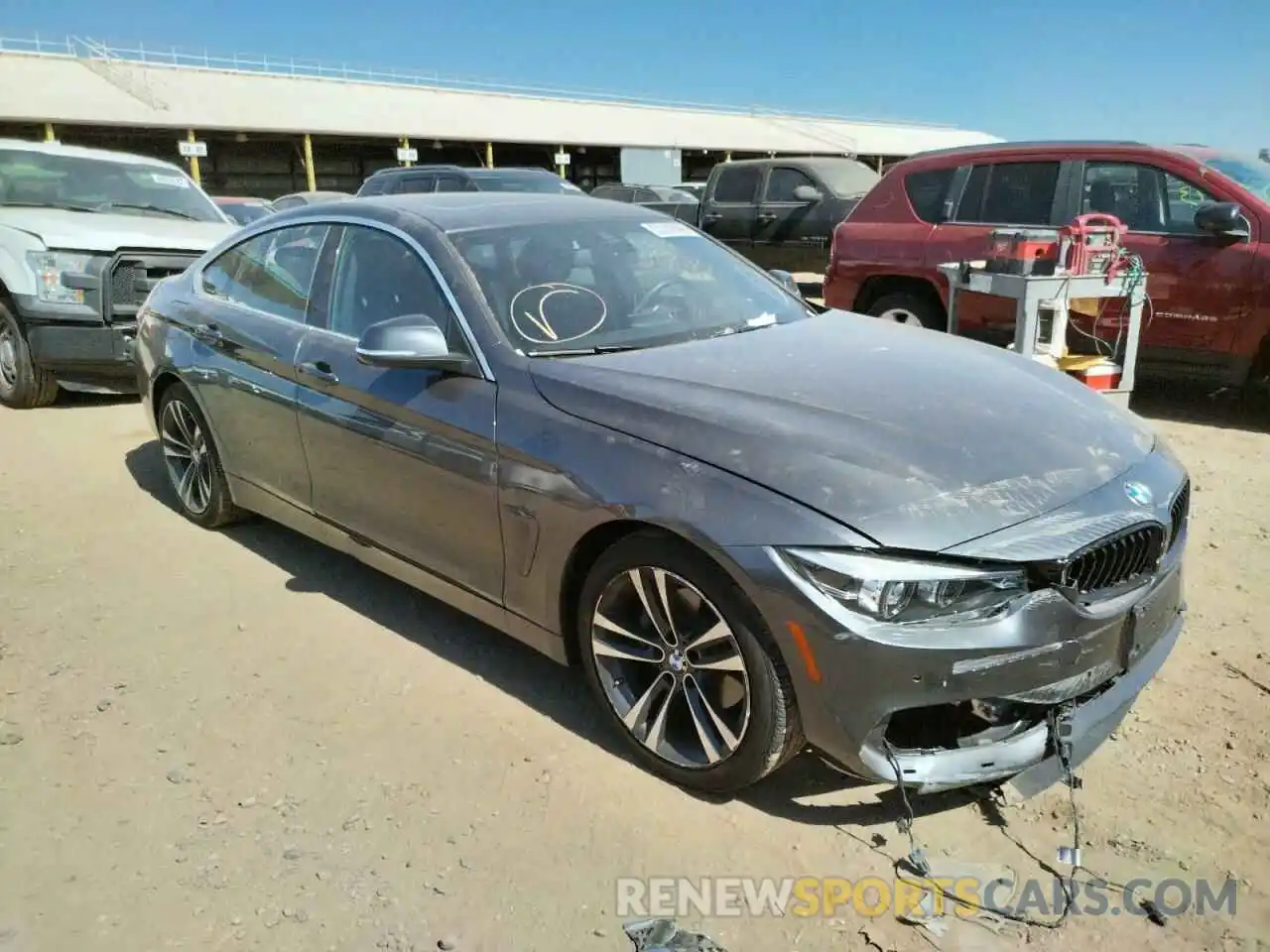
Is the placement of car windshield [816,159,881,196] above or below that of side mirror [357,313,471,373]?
above

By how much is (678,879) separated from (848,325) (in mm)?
2231

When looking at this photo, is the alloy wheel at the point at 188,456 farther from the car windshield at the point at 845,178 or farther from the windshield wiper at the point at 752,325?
the car windshield at the point at 845,178

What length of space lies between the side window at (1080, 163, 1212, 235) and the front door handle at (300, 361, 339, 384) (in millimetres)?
5649

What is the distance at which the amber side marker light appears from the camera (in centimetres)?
239

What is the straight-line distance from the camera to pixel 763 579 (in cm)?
242

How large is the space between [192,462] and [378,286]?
1868 mm

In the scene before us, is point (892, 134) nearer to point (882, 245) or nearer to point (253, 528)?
point (882, 245)

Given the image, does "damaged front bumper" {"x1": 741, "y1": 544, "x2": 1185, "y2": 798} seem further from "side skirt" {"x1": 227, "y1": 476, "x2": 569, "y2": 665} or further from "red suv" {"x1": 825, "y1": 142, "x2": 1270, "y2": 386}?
"red suv" {"x1": 825, "y1": 142, "x2": 1270, "y2": 386}

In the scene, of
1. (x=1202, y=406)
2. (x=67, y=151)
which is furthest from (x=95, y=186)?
(x=1202, y=406)

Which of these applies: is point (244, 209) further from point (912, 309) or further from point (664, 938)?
point (664, 938)

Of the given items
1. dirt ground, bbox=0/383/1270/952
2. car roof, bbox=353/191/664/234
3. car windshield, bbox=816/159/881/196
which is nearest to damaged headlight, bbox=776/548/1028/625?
dirt ground, bbox=0/383/1270/952

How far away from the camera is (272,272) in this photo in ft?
14.3

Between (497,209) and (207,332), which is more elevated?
(497,209)

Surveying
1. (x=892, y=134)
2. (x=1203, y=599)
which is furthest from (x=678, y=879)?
(x=892, y=134)
